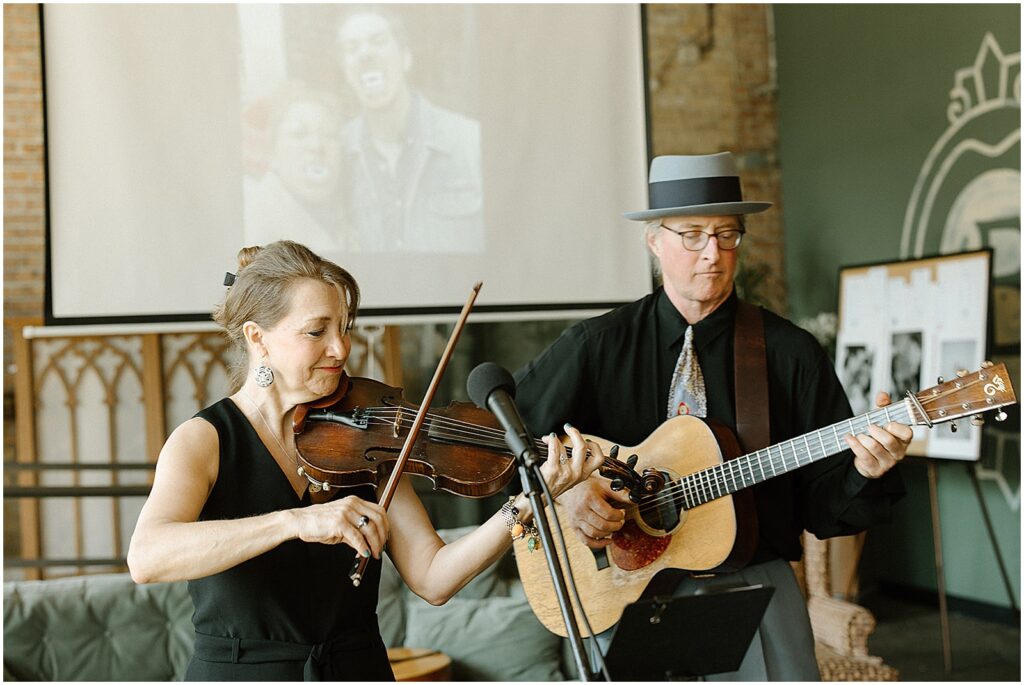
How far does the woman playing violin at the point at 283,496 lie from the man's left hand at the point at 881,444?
0.63 metres

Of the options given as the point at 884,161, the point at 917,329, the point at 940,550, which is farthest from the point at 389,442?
the point at 884,161

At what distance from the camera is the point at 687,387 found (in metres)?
2.51

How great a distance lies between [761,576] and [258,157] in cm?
296

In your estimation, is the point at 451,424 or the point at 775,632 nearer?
the point at 451,424

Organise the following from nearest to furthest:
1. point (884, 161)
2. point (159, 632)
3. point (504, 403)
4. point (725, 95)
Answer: point (504, 403), point (159, 632), point (884, 161), point (725, 95)

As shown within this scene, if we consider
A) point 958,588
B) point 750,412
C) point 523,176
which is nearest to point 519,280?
point 523,176

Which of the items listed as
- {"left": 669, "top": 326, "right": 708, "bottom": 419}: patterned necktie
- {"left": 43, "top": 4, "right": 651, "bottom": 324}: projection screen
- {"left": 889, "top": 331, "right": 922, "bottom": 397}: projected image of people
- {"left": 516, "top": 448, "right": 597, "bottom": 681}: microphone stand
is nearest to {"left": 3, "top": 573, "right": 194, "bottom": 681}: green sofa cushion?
{"left": 43, "top": 4, "right": 651, "bottom": 324}: projection screen

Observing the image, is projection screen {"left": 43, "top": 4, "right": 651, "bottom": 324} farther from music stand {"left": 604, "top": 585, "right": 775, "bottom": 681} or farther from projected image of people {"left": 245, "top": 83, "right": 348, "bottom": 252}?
music stand {"left": 604, "top": 585, "right": 775, "bottom": 681}

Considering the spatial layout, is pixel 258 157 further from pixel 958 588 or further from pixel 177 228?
pixel 958 588

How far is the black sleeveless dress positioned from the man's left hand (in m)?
1.00

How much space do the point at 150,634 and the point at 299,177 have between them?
6.48 feet

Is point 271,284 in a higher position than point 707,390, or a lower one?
higher

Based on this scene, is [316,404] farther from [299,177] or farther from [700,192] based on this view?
[299,177]

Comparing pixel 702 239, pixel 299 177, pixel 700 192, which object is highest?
pixel 299 177
